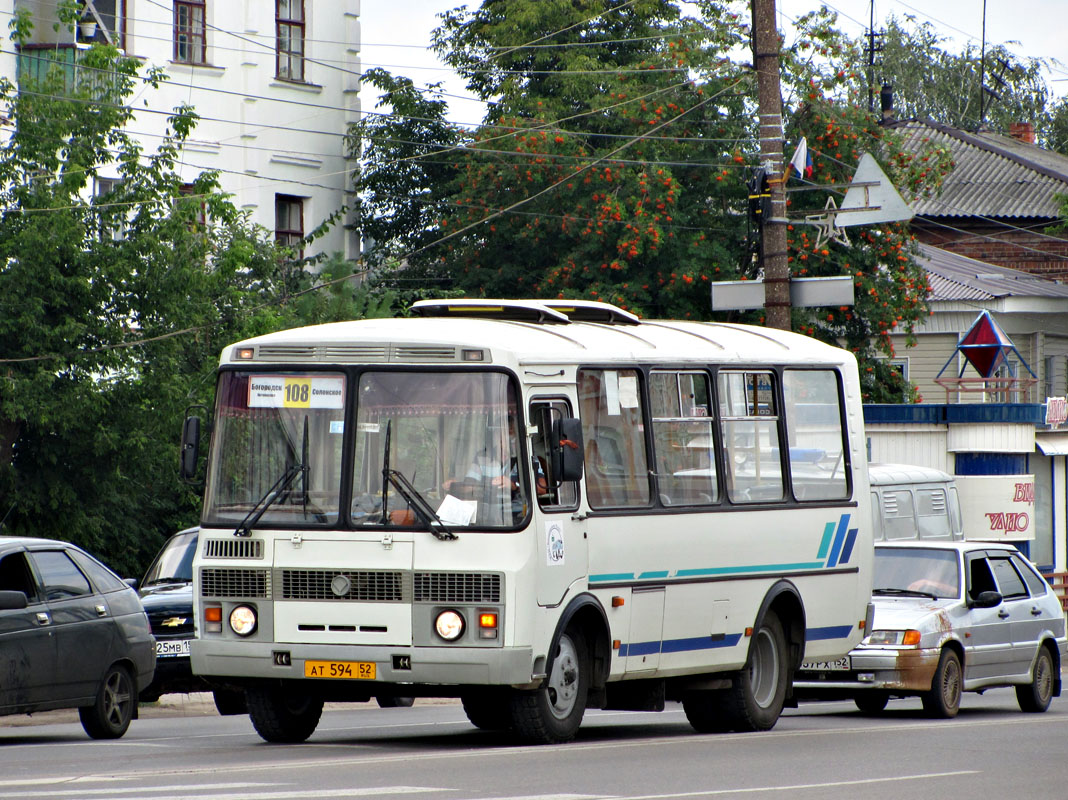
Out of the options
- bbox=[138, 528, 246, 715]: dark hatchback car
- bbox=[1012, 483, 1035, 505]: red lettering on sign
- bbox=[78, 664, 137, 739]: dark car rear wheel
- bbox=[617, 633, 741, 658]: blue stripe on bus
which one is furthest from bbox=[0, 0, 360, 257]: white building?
bbox=[617, 633, 741, 658]: blue stripe on bus

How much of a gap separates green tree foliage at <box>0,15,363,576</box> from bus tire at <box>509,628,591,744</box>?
918 cm

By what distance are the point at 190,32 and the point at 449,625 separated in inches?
844

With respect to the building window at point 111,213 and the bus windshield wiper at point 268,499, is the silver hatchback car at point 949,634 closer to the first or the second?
the bus windshield wiper at point 268,499

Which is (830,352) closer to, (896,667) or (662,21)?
(896,667)

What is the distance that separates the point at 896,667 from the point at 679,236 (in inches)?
669

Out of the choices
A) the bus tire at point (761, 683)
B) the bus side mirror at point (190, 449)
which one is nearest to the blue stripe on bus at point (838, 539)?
the bus tire at point (761, 683)

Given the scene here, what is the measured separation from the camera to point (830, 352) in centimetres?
1506

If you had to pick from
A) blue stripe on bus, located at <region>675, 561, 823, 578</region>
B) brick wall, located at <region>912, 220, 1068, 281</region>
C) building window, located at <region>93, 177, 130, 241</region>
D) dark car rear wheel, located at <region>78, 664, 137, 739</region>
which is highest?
brick wall, located at <region>912, 220, 1068, 281</region>

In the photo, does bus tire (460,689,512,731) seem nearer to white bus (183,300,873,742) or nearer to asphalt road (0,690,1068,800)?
white bus (183,300,873,742)

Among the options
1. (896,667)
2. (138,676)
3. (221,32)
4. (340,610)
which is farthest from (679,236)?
(340,610)

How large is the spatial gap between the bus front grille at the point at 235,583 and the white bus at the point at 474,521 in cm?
1

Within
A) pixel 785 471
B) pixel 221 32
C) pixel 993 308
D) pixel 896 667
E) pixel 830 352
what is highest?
pixel 221 32

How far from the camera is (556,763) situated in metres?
10.7

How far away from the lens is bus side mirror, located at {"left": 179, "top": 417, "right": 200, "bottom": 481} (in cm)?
1203
